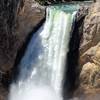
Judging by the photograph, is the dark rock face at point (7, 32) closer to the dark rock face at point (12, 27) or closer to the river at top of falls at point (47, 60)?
the dark rock face at point (12, 27)

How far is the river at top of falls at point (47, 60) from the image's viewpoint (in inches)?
907

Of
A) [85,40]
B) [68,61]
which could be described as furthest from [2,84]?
[85,40]

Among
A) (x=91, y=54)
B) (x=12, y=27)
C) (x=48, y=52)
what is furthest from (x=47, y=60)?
(x=91, y=54)

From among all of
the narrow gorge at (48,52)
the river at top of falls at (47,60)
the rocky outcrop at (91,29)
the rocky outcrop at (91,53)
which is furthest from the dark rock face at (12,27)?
the rocky outcrop at (91,53)

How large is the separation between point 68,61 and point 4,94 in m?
4.15

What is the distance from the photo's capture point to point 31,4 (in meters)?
24.6

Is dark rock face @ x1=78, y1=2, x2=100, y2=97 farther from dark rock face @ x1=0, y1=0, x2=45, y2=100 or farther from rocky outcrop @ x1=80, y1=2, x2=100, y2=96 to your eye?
dark rock face @ x1=0, y1=0, x2=45, y2=100

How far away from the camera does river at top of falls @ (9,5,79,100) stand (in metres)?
23.0

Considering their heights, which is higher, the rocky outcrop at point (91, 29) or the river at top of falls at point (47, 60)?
the rocky outcrop at point (91, 29)

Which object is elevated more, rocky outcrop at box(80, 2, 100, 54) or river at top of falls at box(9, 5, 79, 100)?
rocky outcrop at box(80, 2, 100, 54)

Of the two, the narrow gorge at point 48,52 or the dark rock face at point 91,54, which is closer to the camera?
the dark rock face at point 91,54

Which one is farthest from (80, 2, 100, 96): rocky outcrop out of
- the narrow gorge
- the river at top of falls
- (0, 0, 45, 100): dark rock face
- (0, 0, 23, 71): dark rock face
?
(0, 0, 23, 71): dark rock face

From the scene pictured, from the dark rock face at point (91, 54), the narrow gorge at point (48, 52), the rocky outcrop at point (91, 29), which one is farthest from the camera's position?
the narrow gorge at point (48, 52)

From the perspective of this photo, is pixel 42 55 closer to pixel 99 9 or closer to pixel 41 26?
pixel 41 26
